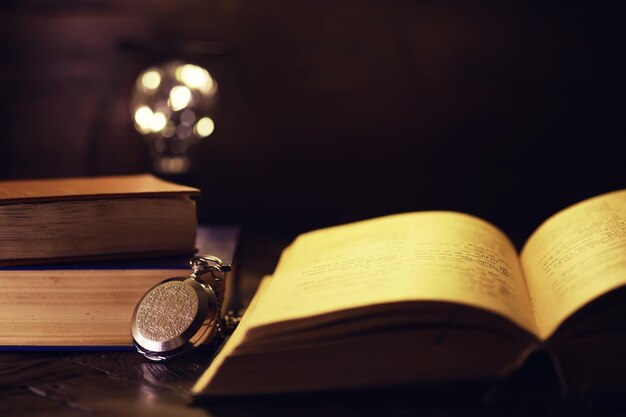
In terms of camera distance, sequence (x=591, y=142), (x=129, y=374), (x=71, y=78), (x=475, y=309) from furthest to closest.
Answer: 1. (x=71, y=78)
2. (x=591, y=142)
3. (x=129, y=374)
4. (x=475, y=309)

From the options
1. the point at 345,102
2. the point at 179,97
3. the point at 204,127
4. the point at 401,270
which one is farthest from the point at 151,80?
the point at 401,270

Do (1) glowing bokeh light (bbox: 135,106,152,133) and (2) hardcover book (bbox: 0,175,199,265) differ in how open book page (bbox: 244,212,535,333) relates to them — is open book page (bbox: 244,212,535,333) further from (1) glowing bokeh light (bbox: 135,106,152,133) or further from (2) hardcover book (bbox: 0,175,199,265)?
(1) glowing bokeh light (bbox: 135,106,152,133)

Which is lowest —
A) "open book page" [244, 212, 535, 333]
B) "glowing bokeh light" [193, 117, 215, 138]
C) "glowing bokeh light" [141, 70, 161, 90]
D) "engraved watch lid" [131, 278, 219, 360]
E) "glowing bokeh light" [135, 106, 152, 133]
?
"engraved watch lid" [131, 278, 219, 360]

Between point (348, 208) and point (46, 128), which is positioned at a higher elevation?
point (46, 128)

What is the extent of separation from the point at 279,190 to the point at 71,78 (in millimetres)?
684

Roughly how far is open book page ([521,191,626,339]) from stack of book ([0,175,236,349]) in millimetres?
346

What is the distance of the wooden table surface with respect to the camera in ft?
1.69

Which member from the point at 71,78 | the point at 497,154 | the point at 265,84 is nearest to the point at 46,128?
the point at 71,78

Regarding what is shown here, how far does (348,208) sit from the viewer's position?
6.44ft

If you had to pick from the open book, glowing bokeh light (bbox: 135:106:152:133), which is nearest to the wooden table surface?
the open book

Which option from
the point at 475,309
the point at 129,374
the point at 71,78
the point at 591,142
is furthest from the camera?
the point at 71,78

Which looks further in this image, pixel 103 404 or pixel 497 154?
pixel 497 154

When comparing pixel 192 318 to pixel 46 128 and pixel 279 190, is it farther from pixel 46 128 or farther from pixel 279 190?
pixel 46 128

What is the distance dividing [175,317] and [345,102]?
4.55ft
